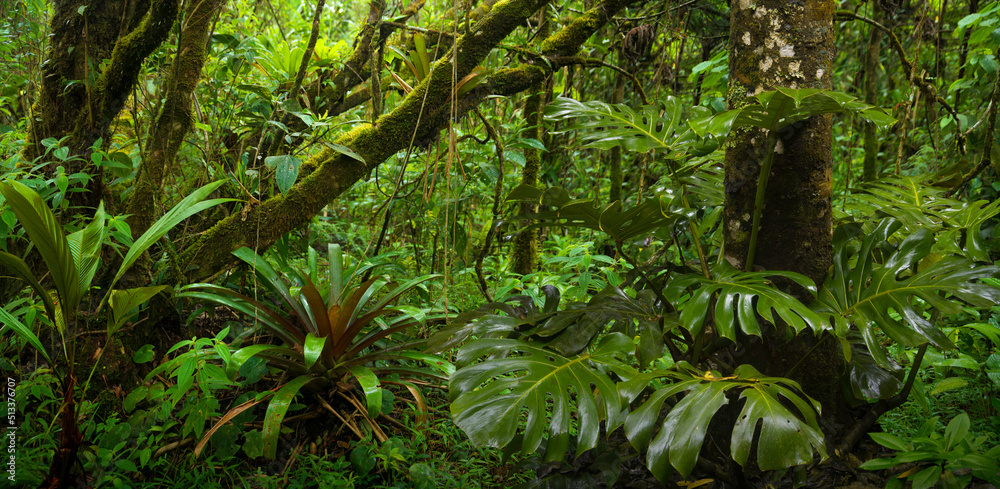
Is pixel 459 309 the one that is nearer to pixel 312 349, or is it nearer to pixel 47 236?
pixel 312 349

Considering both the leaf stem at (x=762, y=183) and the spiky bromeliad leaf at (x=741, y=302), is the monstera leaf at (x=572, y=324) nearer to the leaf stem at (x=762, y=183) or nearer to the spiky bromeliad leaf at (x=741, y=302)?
the spiky bromeliad leaf at (x=741, y=302)

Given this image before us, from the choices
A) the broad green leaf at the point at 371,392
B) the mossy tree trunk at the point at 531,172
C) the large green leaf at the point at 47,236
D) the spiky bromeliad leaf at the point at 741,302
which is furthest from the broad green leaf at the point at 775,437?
the mossy tree trunk at the point at 531,172

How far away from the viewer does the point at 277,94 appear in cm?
276

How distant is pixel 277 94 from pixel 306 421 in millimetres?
1655

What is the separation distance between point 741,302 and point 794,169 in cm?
58

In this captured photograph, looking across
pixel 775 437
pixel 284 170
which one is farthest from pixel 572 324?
pixel 284 170

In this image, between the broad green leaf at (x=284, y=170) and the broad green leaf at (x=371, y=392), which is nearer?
the broad green leaf at (x=371, y=392)

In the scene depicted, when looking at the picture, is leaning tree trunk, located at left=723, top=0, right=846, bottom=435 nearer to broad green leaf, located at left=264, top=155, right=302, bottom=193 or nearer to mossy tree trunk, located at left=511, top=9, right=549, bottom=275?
broad green leaf, located at left=264, top=155, right=302, bottom=193

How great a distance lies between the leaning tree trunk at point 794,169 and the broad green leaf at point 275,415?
4.84ft

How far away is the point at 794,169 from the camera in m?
1.65

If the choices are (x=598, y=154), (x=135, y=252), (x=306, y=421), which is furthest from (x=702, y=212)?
(x=598, y=154)

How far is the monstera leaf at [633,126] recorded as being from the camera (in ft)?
4.95

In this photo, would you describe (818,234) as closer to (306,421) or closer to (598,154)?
(306,421)

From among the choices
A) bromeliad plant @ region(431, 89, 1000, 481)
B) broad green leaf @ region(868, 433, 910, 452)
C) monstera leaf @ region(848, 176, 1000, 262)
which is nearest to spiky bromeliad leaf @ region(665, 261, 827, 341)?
bromeliad plant @ region(431, 89, 1000, 481)
